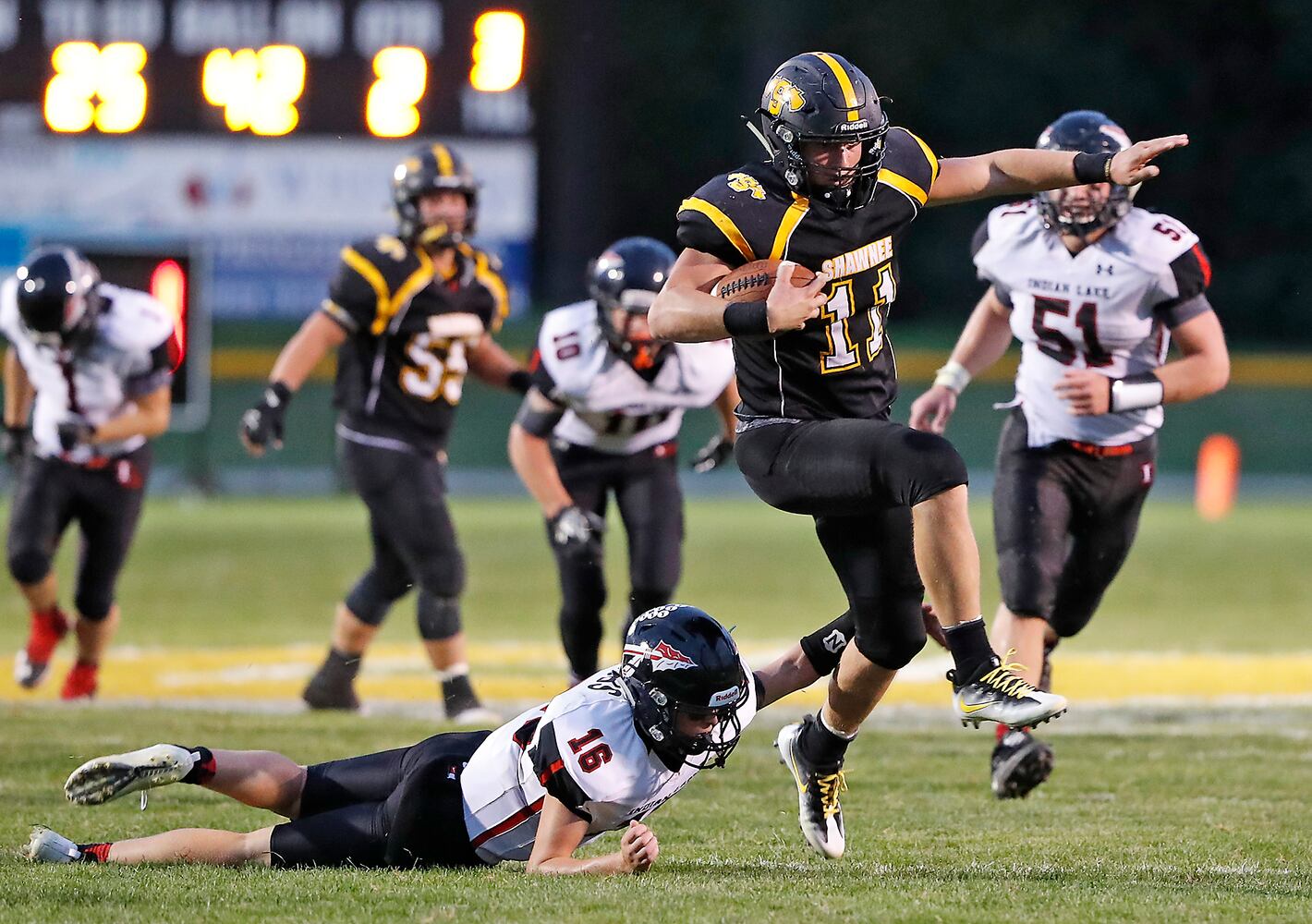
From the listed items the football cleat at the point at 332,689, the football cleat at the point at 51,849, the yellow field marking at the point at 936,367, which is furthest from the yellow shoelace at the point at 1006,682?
the yellow field marking at the point at 936,367

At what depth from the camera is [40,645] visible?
8.00 m

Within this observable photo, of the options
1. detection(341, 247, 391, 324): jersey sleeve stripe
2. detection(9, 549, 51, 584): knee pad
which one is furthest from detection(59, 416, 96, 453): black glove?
detection(341, 247, 391, 324): jersey sleeve stripe

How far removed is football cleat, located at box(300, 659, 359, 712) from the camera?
24.8ft

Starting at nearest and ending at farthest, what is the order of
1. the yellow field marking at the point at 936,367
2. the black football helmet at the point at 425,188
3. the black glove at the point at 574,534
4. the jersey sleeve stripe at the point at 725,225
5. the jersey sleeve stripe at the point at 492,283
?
the jersey sleeve stripe at the point at 725,225
the black glove at the point at 574,534
the black football helmet at the point at 425,188
the jersey sleeve stripe at the point at 492,283
the yellow field marking at the point at 936,367

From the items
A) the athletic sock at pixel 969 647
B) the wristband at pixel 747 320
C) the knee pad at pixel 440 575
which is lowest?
the knee pad at pixel 440 575

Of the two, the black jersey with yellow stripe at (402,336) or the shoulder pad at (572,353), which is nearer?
the shoulder pad at (572,353)

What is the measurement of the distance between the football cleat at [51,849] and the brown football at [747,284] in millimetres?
1812

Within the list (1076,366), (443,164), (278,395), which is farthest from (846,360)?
(443,164)

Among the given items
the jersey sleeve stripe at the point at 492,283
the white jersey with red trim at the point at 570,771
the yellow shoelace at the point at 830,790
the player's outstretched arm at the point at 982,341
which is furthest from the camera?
the jersey sleeve stripe at the point at 492,283

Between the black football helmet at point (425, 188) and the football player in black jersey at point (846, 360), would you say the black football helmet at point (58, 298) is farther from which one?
the football player in black jersey at point (846, 360)

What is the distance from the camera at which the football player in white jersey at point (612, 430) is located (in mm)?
6812

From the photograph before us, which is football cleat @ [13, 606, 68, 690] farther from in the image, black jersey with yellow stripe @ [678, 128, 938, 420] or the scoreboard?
the scoreboard

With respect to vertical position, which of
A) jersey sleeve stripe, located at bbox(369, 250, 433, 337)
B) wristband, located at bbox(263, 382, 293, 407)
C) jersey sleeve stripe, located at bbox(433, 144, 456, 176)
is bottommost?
wristband, located at bbox(263, 382, 293, 407)

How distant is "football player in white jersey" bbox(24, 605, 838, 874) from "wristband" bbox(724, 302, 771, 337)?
59 centimetres
